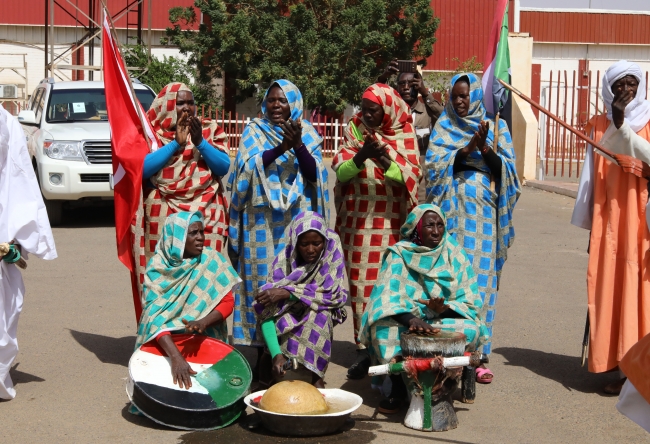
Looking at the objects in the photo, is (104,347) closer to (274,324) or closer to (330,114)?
(274,324)

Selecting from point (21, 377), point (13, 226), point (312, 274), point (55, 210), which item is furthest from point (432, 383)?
point (55, 210)

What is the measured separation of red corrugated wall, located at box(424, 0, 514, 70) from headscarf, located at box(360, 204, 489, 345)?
78.7 ft

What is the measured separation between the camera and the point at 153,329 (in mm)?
5211

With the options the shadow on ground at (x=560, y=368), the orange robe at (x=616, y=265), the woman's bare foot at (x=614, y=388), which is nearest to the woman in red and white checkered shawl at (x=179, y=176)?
the shadow on ground at (x=560, y=368)

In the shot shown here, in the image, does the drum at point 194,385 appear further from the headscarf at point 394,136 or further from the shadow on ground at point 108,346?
the headscarf at point 394,136

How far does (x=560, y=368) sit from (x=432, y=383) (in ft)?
5.99

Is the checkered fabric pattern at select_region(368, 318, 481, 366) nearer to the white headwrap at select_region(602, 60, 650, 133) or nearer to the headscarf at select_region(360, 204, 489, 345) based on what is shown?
the headscarf at select_region(360, 204, 489, 345)

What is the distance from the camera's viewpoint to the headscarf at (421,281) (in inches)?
209

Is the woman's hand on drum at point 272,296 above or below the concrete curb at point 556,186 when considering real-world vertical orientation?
below

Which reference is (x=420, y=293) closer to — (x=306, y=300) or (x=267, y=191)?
(x=306, y=300)

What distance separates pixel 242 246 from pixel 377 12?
1813cm

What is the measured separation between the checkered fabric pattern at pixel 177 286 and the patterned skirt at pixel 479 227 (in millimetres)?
1608

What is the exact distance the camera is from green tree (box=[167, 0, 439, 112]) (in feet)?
74.9

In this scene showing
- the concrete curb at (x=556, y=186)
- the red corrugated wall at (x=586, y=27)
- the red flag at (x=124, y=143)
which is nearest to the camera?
the red flag at (x=124, y=143)
